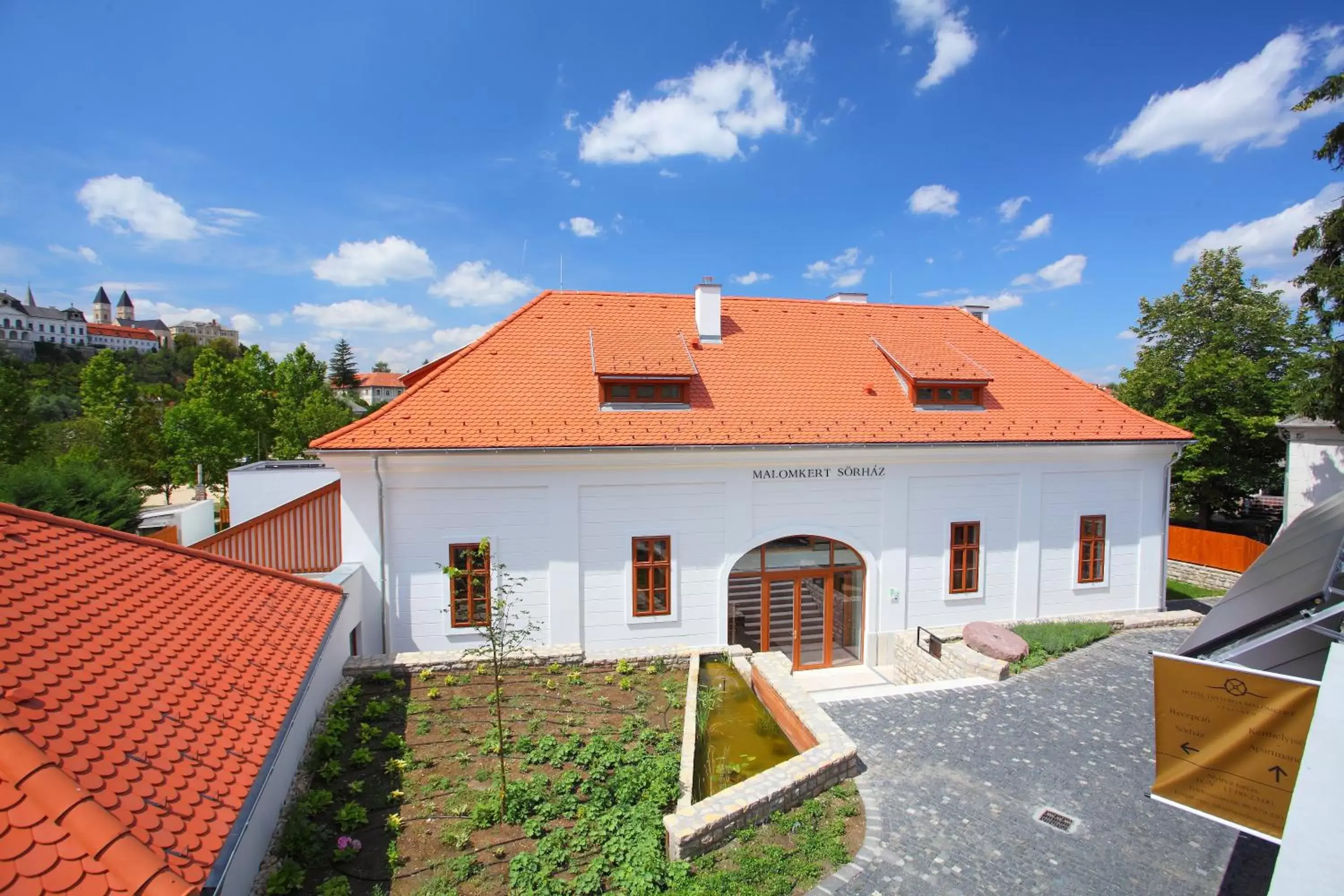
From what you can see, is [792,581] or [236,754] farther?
[792,581]

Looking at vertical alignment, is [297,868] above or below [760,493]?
below

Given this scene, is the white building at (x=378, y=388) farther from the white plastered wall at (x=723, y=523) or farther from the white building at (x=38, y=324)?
the white plastered wall at (x=723, y=523)

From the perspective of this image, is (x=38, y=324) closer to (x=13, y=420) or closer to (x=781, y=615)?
(x=13, y=420)

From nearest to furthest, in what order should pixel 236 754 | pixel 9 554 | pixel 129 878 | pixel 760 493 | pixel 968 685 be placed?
pixel 129 878 < pixel 236 754 < pixel 9 554 < pixel 968 685 < pixel 760 493

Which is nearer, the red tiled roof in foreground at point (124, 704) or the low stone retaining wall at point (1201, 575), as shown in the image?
the red tiled roof in foreground at point (124, 704)

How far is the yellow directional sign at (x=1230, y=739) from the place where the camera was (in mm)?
4148

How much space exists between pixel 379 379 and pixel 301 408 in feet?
234

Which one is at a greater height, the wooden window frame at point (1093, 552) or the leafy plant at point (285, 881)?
the wooden window frame at point (1093, 552)

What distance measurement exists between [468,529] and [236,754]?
292 inches

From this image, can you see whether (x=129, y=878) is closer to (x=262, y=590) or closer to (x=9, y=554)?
(x=9, y=554)

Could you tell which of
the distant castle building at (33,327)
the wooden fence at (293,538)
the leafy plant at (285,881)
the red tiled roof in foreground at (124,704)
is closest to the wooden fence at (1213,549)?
the leafy plant at (285,881)

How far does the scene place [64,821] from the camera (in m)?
3.24

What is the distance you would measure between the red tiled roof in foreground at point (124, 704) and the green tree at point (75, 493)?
503 inches

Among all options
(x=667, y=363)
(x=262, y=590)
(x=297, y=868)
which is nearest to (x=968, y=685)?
(x=667, y=363)
